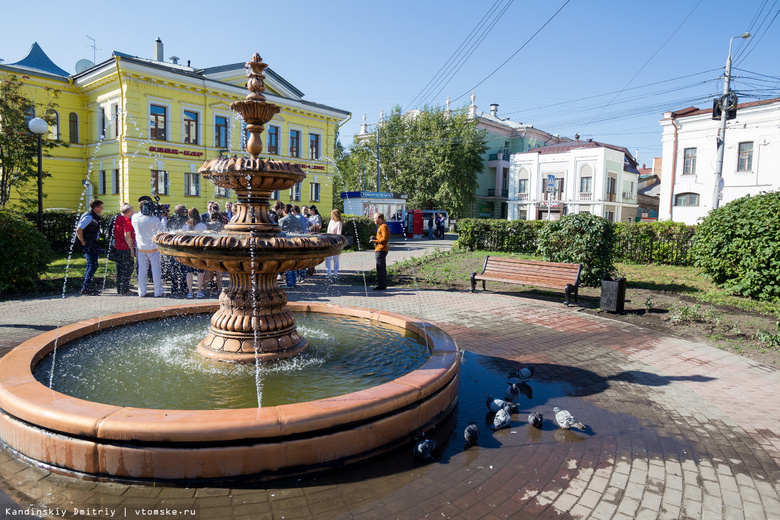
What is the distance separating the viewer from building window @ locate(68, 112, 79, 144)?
2806 centimetres

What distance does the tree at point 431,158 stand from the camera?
48844mm

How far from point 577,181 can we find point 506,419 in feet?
155

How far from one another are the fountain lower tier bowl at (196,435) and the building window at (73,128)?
30271 millimetres

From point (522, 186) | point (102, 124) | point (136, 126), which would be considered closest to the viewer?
point (136, 126)

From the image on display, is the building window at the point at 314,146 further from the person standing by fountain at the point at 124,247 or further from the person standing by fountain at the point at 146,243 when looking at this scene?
the person standing by fountain at the point at 146,243

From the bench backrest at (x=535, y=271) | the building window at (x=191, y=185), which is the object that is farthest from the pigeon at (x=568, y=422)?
the building window at (x=191, y=185)

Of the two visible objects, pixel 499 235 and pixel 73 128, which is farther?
pixel 73 128

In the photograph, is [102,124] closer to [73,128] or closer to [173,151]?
[73,128]

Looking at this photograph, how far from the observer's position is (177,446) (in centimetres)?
293

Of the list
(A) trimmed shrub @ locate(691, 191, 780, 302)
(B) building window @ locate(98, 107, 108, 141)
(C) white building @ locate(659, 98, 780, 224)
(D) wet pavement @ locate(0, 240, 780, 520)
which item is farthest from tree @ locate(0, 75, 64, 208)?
(C) white building @ locate(659, 98, 780, 224)

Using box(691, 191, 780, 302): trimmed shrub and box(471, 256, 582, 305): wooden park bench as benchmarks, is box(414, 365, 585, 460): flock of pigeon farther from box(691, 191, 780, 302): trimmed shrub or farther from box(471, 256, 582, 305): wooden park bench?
box(691, 191, 780, 302): trimmed shrub

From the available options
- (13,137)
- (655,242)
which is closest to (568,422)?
(655,242)

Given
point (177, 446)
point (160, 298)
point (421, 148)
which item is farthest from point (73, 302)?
point (421, 148)

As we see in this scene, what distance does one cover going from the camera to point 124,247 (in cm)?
957
